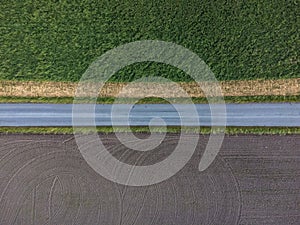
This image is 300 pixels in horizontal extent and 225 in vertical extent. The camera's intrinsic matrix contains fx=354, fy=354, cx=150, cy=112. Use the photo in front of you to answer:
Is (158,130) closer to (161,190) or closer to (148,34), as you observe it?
(161,190)

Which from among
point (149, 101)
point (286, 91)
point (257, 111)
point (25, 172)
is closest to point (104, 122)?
point (149, 101)

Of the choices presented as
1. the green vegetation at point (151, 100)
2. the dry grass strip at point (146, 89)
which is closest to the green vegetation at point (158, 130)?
the green vegetation at point (151, 100)

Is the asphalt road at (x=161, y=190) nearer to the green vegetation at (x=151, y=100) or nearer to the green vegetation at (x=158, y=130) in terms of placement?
the green vegetation at (x=158, y=130)

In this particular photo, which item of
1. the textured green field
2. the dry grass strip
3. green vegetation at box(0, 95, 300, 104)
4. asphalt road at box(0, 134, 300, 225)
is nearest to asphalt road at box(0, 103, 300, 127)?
green vegetation at box(0, 95, 300, 104)

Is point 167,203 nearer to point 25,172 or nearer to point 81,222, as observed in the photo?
point 81,222

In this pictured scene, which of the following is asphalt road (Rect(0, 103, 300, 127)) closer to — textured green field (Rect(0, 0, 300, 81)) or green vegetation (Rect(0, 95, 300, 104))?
green vegetation (Rect(0, 95, 300, 104))

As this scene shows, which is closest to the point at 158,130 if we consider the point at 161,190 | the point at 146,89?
the point at 146,89
